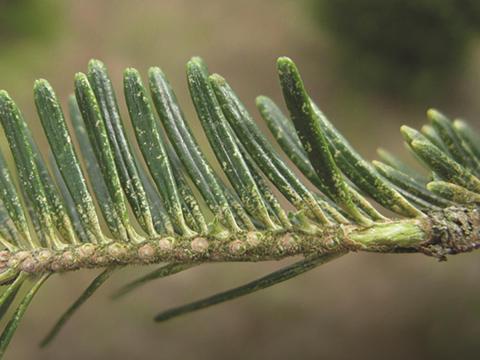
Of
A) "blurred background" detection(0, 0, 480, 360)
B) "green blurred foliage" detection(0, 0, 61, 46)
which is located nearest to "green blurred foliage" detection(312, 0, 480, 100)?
"blurred background" detection(0, 0, 480, 360)

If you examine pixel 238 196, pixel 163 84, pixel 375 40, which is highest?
pixel 375 40

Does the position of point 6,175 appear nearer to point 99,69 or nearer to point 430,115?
point 99,69

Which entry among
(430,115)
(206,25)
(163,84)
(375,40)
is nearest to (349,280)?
(375,40)

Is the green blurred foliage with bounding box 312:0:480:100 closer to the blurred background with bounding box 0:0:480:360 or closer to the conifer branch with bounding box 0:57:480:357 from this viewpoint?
the blurred background with bounding box 0:0:480:360

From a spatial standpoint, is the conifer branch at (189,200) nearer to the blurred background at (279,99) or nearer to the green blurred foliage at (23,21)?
the blurred background at (279,99)

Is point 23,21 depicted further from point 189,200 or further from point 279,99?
point 189,200

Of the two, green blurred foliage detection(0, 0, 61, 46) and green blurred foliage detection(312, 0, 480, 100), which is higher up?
green blurred foliage detection(0, 0, 61, 46)

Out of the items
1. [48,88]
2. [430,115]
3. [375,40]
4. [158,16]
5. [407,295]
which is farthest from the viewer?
[158,16]

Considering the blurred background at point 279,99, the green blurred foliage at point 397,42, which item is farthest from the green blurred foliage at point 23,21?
the green blurred foliage at point 397,42
